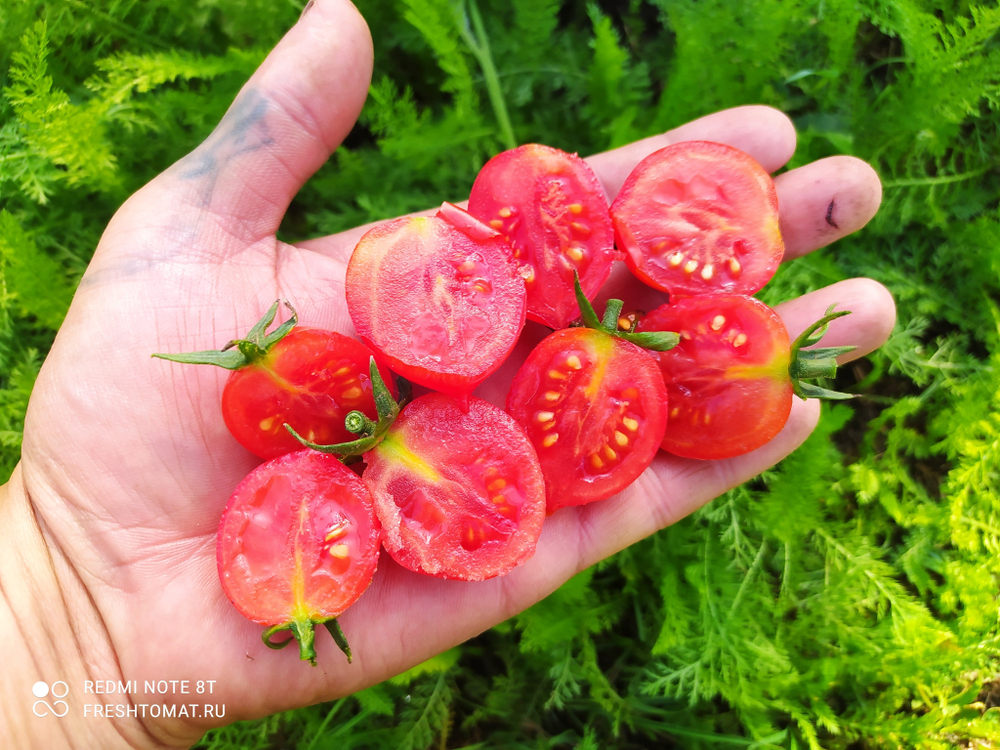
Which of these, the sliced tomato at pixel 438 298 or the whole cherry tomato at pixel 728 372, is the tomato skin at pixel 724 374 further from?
the sliced tomato at pixel 438 298

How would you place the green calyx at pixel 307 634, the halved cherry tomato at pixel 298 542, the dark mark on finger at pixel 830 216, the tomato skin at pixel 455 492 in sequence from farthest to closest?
the dark mark on finger at pixel 830 216 < the tomato skin at pixel 455 492 < the halved cherry tomato at pixel 298 542 < the green calyx at pixel 307 634

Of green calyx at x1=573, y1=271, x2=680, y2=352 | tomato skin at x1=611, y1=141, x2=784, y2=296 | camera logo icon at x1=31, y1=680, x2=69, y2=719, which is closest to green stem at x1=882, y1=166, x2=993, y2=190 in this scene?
tomato skin at x1=611, y1=141, x2=784, y2=296

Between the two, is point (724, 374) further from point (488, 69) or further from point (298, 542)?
point (488, 69)

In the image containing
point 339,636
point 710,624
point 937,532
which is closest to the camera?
point 339,636

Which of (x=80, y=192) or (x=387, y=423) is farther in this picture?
(x=80, y=192)

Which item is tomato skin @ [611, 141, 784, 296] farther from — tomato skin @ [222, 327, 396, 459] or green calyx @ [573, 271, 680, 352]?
tomato skin @ [222, 327, 396, 459]

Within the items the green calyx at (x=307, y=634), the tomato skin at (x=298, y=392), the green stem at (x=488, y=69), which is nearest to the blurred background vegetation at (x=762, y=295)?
the green stem at (x=488, y=69)

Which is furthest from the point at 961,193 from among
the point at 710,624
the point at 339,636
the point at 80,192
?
the point at 80,192

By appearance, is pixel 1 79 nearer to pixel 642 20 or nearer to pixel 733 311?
pixel 642 20
